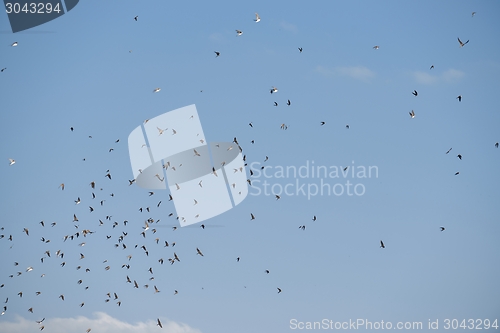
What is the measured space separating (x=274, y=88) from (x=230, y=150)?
6499 mm

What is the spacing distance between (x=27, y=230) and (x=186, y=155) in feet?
38.6

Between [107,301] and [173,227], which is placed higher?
[173,227]

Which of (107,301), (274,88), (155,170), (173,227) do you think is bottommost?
(107,301)

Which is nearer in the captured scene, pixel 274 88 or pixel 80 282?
pixel 274 88

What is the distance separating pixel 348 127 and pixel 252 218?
A: 9.13 m

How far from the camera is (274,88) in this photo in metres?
44.1

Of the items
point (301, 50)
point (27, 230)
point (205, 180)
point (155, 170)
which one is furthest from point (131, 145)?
point (301, 50)

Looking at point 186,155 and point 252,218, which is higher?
point 186,155

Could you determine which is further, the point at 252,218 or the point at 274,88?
the point at 252,218

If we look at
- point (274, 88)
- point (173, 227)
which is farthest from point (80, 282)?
point (274, 88)

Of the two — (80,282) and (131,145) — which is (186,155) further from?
(80,282)

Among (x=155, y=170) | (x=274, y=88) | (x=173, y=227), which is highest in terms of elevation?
(x=274, y=88)

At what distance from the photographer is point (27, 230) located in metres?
47.0

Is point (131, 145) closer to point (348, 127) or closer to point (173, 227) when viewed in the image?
point (173, 227)
